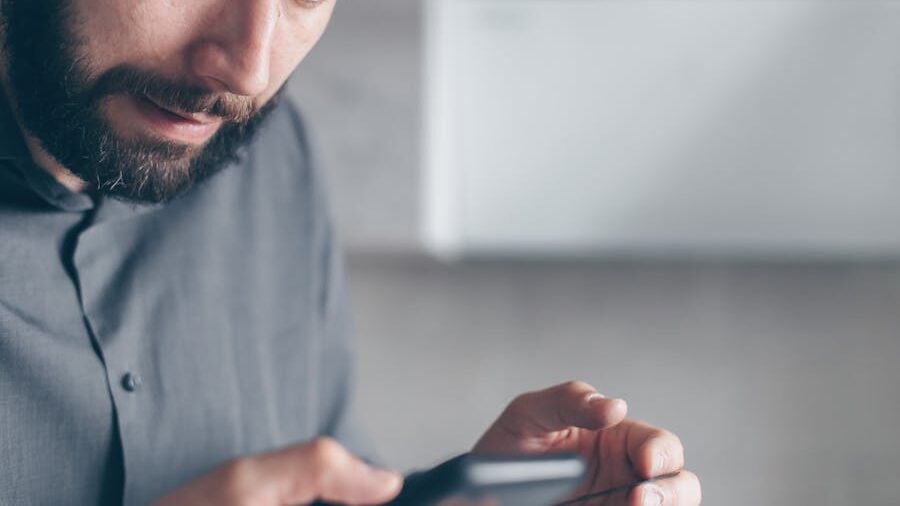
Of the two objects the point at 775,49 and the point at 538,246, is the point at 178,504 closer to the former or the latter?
the point at 538,246

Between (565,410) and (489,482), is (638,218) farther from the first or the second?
(489,482)

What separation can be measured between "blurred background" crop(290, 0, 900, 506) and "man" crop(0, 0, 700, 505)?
0.73 m

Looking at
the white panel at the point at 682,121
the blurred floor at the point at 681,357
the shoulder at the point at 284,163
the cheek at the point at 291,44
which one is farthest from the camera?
the blurred floor at the point at 681,357

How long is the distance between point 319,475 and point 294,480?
1cm

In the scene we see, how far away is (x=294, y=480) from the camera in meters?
0.52

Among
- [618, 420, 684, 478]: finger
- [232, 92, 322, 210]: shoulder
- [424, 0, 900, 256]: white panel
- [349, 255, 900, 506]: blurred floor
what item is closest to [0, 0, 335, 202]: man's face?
[232, 92, 322, 210]: shoulder

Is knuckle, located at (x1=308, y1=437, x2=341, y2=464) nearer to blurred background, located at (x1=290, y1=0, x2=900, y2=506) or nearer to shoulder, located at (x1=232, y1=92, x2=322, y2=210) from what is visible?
shoulder, located at (x1=232, y1=92, x2=322, y2=210)

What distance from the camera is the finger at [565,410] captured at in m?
0.64

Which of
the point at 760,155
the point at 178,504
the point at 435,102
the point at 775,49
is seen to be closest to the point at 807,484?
the point at 760,155

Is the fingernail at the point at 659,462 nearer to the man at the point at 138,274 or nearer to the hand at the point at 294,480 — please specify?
the man at the point at 138,274

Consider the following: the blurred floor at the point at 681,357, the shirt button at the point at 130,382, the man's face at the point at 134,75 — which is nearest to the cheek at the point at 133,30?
the man's face at the point at 134,75

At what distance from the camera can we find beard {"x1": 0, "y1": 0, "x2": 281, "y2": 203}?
2.27 ft

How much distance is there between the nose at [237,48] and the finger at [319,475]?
282 mm

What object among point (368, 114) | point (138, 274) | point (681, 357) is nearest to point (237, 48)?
point (138, 274)
